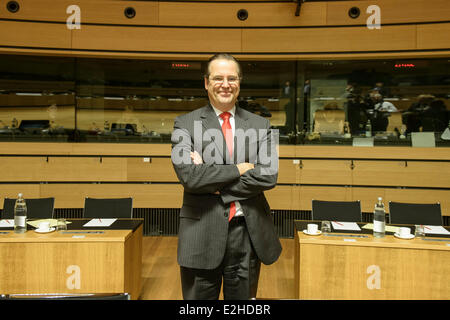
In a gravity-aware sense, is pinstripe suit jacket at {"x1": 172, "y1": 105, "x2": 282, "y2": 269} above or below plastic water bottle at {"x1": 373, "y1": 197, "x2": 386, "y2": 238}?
above

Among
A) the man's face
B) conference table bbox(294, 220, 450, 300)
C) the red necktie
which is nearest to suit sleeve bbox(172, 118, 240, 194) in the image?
the red necktie

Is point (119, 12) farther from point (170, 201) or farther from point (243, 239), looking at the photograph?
point (243, 239)

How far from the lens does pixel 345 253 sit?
95.3 inches

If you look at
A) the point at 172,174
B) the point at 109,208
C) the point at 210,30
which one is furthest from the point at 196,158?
the point at 210,30

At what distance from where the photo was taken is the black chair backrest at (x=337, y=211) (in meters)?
3.34

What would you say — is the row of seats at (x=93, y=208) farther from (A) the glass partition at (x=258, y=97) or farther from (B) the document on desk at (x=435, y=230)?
(B) the document on desk at (x=435, y=230)

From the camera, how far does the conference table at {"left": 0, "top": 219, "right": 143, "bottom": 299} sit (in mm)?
2459

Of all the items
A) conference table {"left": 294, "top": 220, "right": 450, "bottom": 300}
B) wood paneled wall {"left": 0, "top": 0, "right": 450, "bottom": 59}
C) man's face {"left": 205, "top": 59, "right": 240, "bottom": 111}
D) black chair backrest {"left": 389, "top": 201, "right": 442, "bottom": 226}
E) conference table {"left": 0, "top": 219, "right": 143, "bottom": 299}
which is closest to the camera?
→ man's face {"left": 205, "top": 59, "right": 240, "bottom": 111}

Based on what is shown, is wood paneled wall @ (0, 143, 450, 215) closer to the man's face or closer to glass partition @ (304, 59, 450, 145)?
glass partition @ (304, 59, 450, 145)

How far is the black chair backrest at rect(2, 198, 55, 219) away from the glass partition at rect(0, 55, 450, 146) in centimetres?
197

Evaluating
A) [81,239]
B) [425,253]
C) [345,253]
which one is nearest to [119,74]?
[81,239]

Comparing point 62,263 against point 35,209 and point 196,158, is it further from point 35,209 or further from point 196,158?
point 196,158

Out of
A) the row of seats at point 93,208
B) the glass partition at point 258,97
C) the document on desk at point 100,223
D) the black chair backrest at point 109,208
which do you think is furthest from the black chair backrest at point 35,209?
the glass partition at point 258,97

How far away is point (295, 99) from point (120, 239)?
11.8ft
